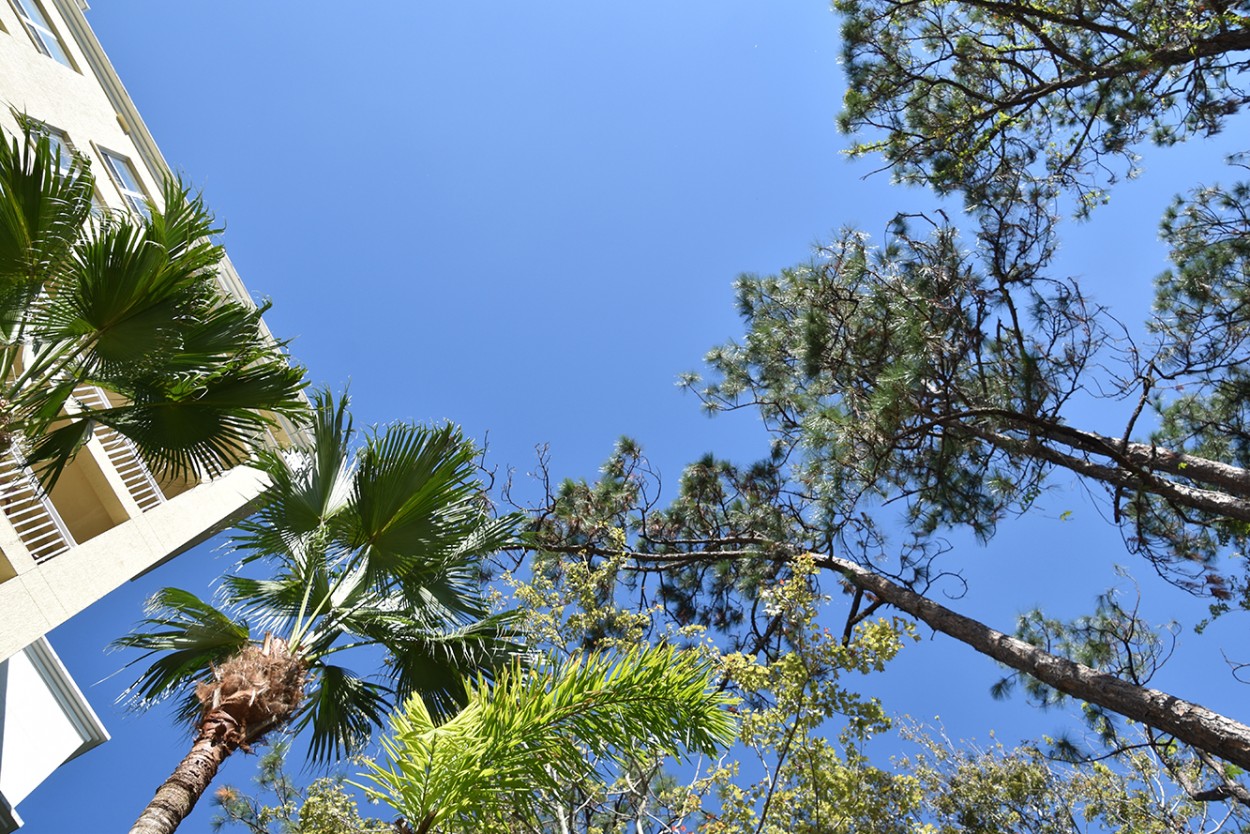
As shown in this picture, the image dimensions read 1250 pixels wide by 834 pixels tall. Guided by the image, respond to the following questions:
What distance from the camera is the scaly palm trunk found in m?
3.86

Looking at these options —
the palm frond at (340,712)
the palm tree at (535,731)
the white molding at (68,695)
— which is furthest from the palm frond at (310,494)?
the white molding at (68,695)

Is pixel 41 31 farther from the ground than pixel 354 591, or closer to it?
Result: farther from the ground

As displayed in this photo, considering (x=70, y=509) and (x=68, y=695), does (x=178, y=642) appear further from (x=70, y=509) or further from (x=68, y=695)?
(x=68, y=695)

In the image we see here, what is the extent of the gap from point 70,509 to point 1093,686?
499 inches

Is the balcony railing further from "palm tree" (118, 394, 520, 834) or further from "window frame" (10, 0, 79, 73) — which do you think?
"window frame" (10, 0, 79, 73)

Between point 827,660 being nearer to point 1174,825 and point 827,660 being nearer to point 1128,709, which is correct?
point 1128,709

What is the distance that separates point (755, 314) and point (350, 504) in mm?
8115

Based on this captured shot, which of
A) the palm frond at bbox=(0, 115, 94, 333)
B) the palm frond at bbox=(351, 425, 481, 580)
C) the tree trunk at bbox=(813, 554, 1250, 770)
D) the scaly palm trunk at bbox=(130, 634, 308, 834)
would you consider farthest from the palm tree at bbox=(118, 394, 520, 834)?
the tree trunk at bbox=(813, 554, 1250, 770)

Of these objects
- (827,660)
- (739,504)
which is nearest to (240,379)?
(827,660)

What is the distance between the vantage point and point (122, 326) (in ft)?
16.7

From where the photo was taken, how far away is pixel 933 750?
9.51 metres

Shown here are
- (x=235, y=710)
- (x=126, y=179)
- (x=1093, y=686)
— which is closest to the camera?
(x=235, y=710)

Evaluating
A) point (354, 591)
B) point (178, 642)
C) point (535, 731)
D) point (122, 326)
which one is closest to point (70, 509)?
point (178, 642)

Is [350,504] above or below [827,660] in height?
below
